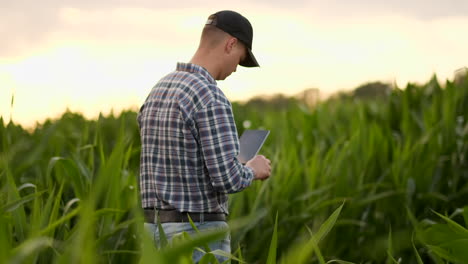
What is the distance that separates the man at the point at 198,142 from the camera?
7.55ft

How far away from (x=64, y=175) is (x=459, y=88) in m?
3.46

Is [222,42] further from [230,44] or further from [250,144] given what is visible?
[250,144]

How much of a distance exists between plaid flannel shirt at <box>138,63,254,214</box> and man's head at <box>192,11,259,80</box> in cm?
6

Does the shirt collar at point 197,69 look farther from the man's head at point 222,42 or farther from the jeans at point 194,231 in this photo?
the jeans at point 194,231

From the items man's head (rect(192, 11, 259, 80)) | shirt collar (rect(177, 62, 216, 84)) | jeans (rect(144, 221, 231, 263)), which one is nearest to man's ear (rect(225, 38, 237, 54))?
man's head (rect(192, 11, 259, 80))

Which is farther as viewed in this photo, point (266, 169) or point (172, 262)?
point (266, 169)

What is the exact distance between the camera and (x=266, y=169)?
8.09 feet

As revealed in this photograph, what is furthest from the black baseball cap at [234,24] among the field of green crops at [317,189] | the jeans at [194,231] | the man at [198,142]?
the jeans at [194,231]

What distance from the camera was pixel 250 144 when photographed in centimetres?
258

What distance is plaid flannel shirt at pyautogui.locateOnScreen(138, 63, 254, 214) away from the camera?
7.54ft

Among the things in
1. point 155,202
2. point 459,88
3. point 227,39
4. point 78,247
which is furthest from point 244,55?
point 459,88

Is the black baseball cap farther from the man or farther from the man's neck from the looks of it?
A: the man's neck

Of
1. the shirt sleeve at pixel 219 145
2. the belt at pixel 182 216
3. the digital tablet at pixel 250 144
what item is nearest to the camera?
the shirt sleeve at pixel 219 145

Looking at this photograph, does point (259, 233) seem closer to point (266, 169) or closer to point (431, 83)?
point (266, 169)
